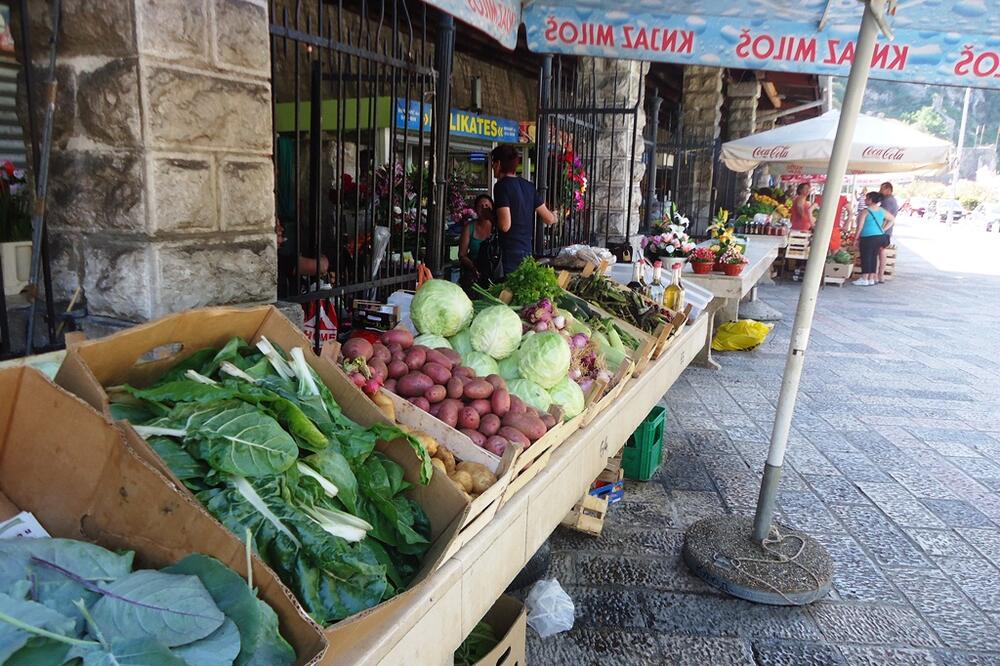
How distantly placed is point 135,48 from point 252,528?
1.43 meters

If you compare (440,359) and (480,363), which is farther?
(480,363)

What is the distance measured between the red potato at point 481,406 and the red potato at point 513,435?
0.45 feet

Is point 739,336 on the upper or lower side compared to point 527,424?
lower

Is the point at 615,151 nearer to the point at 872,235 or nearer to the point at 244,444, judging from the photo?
the point at 244,444

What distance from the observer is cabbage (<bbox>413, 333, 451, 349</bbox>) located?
3002 mm

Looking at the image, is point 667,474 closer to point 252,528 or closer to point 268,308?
point 268,308

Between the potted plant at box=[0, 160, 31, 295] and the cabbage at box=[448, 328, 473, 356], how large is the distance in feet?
5.38

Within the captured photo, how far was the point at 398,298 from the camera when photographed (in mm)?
3541

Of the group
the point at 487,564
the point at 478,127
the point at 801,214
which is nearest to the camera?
the point at 487,564

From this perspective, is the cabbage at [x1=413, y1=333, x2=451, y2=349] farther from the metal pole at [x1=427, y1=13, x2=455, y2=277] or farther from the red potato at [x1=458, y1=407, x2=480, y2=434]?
the metal pole at [x1=427, y1=13, x2=455, y2=277]

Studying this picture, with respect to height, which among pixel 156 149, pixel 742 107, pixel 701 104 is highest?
pixel 742 107

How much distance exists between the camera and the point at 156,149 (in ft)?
6.70

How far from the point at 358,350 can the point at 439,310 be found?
612 mm

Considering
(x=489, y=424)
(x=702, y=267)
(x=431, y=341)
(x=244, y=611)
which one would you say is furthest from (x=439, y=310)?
(x=702, y=267)
